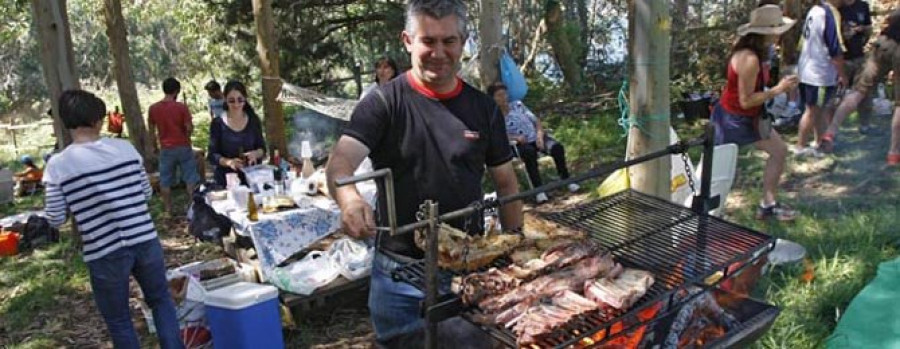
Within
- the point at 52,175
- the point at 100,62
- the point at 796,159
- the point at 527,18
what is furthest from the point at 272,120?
the point at 100,62

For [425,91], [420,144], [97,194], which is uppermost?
[425,91]

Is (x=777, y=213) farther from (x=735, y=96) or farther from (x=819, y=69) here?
(x=819, y=69)

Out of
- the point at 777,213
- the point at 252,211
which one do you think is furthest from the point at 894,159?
the point at 252,211

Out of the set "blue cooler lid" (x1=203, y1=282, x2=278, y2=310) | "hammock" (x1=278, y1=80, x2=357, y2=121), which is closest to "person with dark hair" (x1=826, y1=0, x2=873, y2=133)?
"hammock" (x1=278, y1=80, x2=357, y2=121)

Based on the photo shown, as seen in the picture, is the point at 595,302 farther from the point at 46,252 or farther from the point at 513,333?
the point at 46,252

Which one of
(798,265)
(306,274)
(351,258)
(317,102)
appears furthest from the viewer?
(317,102)

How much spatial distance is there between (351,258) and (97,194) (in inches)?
71.9

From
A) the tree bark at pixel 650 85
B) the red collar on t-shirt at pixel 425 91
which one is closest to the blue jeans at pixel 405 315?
the red collar on t-shirt at pixel 425 91

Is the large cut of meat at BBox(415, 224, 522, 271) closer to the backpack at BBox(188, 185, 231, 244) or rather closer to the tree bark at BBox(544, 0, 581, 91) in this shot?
the backpack at BBox(188, 185, 231, 244)

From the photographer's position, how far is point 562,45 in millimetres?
12000

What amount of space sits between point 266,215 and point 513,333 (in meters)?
3.19

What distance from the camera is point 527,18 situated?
1481 centimetres

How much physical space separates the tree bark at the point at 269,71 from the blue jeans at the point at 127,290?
396 cm

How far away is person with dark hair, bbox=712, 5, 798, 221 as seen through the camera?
466 cm
